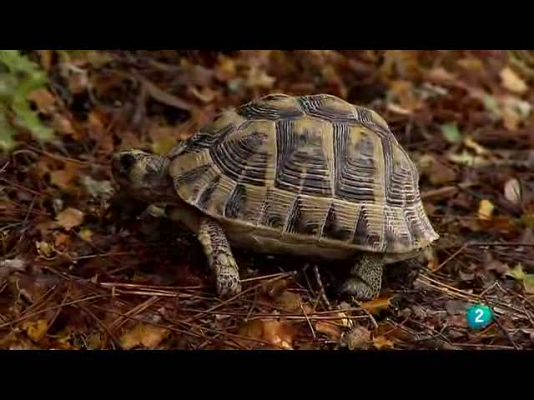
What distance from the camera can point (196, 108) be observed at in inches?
191

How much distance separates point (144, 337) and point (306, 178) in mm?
802

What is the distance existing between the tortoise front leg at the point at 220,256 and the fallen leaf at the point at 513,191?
1849mm

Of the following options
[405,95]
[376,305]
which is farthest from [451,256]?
[405,95]

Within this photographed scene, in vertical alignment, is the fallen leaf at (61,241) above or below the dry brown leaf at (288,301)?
below

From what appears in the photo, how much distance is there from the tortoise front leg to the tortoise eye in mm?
399

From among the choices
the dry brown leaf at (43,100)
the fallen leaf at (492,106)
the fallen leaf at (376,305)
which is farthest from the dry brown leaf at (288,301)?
the fallen leaf at (492,106)

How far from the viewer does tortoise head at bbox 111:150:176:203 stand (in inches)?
126

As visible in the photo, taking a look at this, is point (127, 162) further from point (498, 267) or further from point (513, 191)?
point (513, 191)

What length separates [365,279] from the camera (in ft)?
9.96

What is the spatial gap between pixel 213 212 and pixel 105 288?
45 centimetres

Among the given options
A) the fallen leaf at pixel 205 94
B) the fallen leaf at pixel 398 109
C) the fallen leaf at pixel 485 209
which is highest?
the fallen leaf at pixel 398 109

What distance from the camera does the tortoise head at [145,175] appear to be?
10.5 ft

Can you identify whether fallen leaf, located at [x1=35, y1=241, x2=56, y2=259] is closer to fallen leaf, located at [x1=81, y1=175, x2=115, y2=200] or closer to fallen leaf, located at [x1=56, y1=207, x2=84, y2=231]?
fallen leaf, located at [x1=56, y1=207, x2=84, y2=231]

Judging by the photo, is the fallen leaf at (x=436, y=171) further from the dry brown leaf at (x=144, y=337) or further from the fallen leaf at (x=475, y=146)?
the dry brown leaf at (x=144, y=337)
